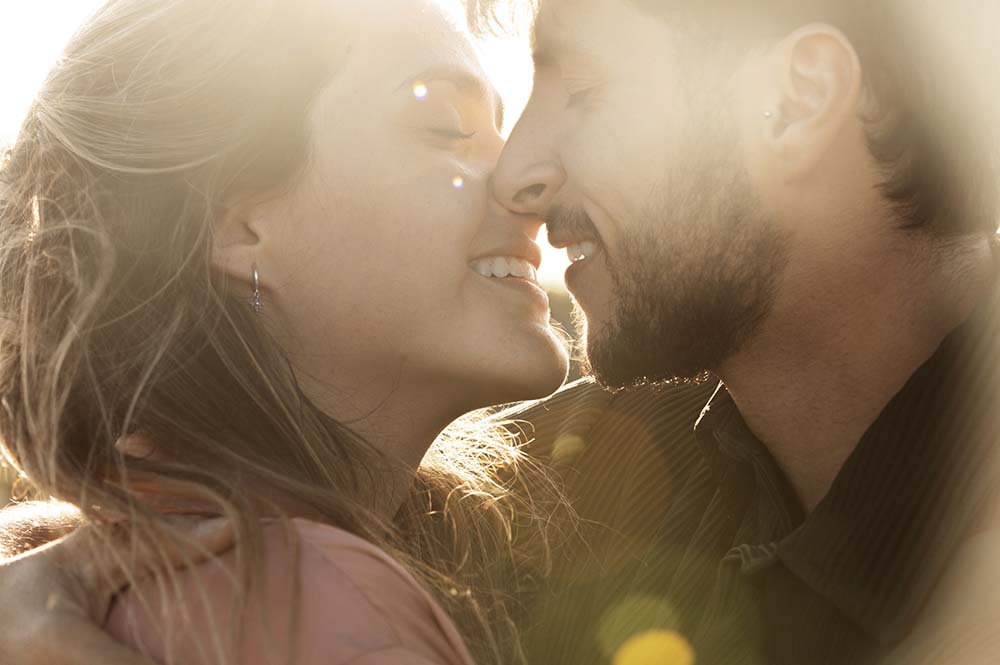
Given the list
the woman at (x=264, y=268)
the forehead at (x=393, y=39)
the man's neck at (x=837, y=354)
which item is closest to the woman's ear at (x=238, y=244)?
the woman at (x=264, y=268)

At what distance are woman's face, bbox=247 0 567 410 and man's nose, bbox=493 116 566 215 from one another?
5cm

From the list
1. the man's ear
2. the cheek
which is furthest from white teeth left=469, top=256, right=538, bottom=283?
the man's ear

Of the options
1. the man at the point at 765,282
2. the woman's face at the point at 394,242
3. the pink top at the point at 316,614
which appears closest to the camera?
the pink top at the point at 316,614

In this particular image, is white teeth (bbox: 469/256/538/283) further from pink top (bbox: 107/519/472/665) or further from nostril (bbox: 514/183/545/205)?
pink top (bbox: 107/519/472/665)

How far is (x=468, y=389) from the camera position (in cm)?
225

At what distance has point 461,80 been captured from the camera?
227 centimetres

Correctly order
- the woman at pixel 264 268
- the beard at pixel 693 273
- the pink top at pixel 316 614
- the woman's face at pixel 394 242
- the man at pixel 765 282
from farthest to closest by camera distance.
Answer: the beard at pixel 693 273 < the woman's face at pixel 394 242 < the man at pixel 765 282 < the woman at pixel 264 268 < the pink top at pixel 316 614

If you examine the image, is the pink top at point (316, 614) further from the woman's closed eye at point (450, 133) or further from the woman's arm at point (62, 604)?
the woman's closed eye at point (450, 133)

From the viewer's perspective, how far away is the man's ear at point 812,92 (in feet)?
7.03

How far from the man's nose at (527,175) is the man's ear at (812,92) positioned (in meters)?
0.48

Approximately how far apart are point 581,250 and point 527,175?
24 cm

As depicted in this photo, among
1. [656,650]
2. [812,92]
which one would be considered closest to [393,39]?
[812,92]

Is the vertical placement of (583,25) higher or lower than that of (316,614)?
higher

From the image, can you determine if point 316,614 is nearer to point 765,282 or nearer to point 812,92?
point 765,282
